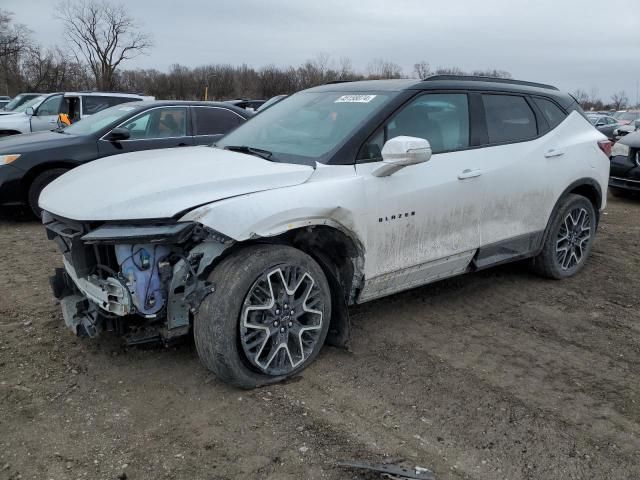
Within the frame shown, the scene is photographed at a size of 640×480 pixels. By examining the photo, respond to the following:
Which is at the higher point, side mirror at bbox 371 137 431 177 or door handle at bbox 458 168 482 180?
side mirror at bbox 371 137 431 177

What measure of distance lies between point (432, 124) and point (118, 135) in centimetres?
453

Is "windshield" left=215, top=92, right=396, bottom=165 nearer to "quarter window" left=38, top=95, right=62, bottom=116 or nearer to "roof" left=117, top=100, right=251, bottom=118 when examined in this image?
"roof" left=117, top=100, right=251, bottom=118

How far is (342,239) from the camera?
346 centimetres

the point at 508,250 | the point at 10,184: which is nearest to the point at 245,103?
the point at 10,184

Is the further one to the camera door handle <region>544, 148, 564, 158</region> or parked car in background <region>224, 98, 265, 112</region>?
parked car in background <region>224, 98, 265, 112</region>

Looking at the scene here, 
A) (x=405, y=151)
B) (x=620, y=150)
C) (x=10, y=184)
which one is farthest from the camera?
(x=620, y=150)

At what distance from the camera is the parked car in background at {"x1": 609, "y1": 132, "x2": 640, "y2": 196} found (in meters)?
9.51

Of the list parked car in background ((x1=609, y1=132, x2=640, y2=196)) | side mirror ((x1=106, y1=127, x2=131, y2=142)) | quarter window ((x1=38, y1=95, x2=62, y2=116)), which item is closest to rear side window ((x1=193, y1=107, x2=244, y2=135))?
side mirror ((x1=106, y1=127, x2=131, y2=142))

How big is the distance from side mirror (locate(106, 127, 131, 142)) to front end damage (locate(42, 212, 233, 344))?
13.4 feet

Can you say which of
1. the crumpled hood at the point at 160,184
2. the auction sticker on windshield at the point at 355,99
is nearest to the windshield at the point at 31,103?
the crumpled hood at the point at 160,184

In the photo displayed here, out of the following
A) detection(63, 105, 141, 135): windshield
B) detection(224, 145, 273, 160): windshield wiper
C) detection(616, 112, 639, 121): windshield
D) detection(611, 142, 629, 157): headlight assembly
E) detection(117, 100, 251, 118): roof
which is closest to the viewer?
detection(224, 145, 273, 160): windshield wiper

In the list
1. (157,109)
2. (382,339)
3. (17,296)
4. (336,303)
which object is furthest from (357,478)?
(157,109)

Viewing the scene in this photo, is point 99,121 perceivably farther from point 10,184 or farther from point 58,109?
point 58,109

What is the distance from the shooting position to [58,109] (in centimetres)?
1353
